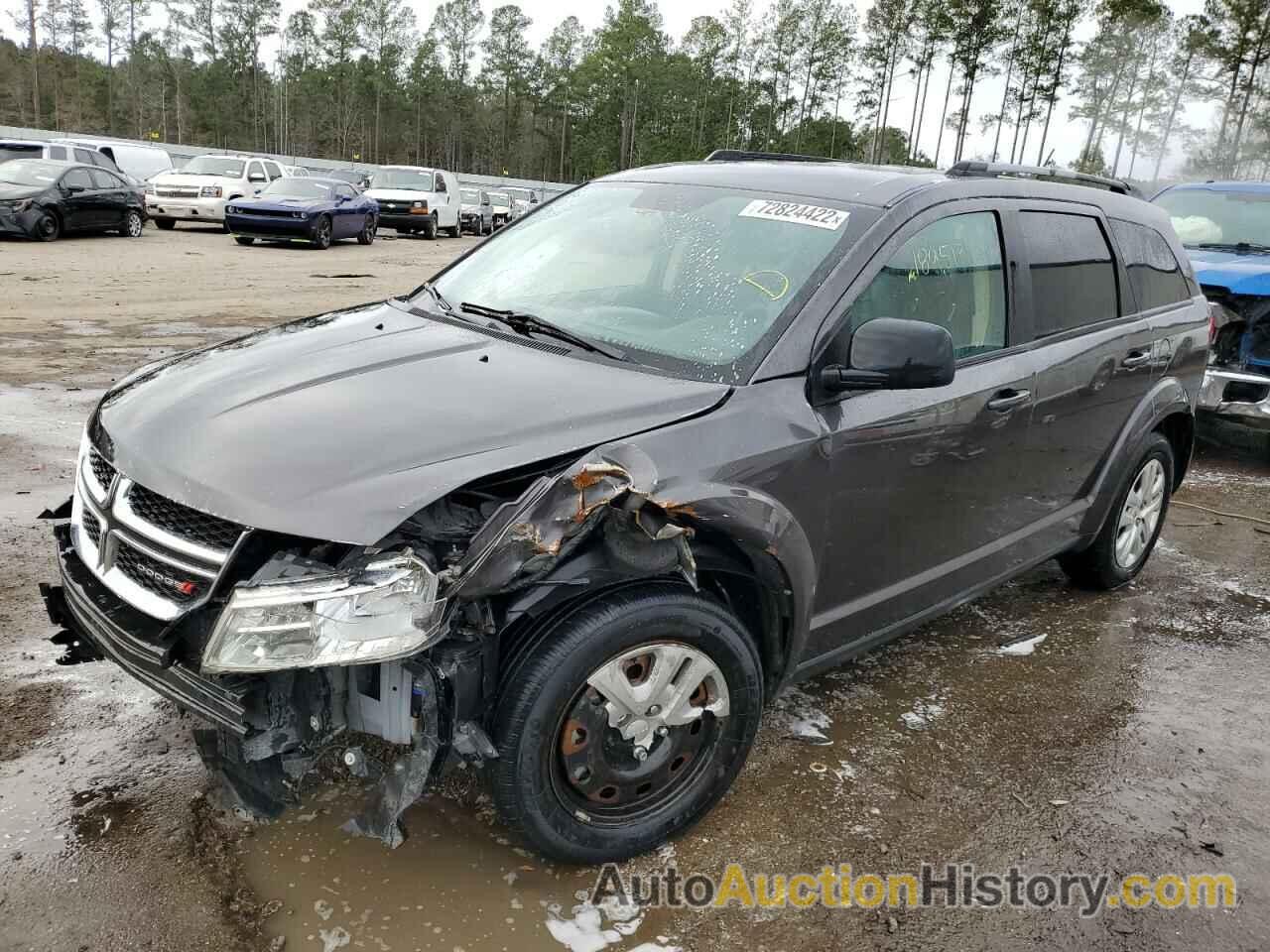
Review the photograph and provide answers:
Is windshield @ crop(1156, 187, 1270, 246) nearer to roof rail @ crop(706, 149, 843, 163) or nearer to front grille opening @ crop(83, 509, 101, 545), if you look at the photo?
roof rail @ crop(706, 149, 843, 163)

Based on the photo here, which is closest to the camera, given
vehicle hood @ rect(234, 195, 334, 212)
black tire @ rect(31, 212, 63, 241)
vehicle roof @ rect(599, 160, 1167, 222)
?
vehicle roof @ rect(599, 160, 1167, 222)

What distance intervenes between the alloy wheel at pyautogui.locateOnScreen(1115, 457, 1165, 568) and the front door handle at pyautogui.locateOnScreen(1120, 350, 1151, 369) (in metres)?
0.55

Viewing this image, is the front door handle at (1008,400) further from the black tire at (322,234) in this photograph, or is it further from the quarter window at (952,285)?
the black tire at (322,234)

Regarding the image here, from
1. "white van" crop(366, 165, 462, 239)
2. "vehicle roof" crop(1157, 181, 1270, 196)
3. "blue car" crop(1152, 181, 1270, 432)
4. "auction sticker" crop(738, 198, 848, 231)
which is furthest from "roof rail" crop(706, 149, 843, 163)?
"white van" crop(366, 165, 462, 239)

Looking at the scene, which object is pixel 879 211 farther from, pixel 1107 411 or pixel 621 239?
pixel 1107 411

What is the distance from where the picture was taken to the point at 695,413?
2.66 meters

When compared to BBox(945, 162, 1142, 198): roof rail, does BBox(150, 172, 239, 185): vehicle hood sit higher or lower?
lower

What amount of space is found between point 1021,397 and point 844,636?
112 cm

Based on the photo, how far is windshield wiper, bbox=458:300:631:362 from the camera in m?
3.00

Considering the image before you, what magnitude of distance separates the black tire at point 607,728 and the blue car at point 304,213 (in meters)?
18.7

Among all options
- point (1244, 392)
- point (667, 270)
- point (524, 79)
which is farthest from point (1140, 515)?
point (524, 79)

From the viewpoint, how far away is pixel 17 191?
1669cm

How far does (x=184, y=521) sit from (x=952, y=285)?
247 cm

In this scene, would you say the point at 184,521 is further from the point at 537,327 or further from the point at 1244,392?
the point at 1244,392
